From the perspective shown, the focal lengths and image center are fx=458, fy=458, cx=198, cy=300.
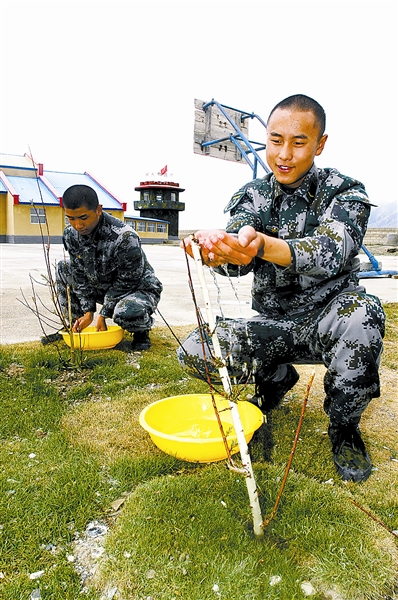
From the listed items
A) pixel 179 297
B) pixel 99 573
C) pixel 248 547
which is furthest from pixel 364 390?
pixel 179 297

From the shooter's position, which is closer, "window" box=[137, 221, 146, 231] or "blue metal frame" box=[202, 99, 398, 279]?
"blue metal frame" box=[202, 99, 398, 279]

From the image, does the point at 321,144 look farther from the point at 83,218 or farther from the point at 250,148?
the point at 250,148

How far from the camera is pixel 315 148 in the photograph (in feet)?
7.44

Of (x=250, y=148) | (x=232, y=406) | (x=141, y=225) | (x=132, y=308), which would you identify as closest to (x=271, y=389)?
(x=232, y=406)

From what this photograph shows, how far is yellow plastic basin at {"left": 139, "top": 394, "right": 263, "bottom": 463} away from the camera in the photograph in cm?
209

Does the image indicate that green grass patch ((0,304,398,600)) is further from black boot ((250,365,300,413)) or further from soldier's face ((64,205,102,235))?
soldier's face ((64,205,102,235))

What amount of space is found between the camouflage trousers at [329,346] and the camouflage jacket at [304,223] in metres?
0.11

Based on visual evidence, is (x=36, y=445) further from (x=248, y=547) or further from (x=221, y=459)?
(x=248, y=547)

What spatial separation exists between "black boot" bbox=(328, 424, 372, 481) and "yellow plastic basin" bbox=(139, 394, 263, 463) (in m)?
0.41

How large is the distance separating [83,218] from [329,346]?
2.38 meters

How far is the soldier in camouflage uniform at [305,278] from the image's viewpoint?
1947 mm

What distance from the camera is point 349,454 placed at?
87.8 inches

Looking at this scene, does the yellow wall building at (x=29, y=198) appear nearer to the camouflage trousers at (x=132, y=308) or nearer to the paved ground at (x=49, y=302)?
the paved ground at (x=49, y=302)

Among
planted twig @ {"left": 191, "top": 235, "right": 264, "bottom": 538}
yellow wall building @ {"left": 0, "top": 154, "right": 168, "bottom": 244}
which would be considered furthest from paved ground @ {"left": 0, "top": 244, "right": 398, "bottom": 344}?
yellow wall building @ {"left": 0, "top": 154, "right": 168, "bottom": 244}
